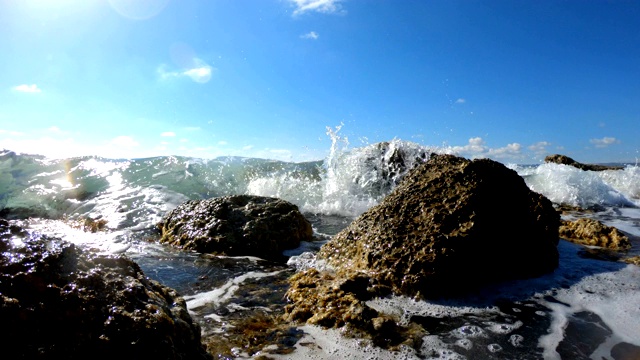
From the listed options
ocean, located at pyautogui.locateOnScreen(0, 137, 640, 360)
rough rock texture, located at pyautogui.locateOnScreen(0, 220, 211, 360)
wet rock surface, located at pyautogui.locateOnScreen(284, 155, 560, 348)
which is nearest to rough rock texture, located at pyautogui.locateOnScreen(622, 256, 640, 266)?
ocean, located at pyautogui.locateOnScreen(0, 137, 640, 360)

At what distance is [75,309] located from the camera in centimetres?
170

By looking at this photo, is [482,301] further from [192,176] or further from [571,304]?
[192,176]

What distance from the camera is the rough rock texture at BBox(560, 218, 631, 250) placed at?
5184 millimetres

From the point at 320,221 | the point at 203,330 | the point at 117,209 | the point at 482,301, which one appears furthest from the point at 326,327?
the point at 117,209

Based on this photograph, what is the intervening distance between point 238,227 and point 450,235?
3.19 meters

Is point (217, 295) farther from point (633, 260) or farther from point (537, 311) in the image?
point (633, 260)

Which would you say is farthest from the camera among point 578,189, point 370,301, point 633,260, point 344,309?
point 578,189

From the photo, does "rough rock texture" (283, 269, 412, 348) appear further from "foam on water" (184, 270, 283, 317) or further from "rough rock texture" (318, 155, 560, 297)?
"foam on water" (184, 270, 283, 317)

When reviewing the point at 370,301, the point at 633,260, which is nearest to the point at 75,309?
the point at 370,301

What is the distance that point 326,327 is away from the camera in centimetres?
273

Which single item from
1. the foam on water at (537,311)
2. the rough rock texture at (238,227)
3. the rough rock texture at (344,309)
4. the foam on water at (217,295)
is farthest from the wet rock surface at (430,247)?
the rough rock texture at (238,227)

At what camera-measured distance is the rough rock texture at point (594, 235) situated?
5.18 metres

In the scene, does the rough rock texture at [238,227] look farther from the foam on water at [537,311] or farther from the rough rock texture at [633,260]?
the rough rock texture at [633,260]

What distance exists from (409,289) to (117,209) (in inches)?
320
